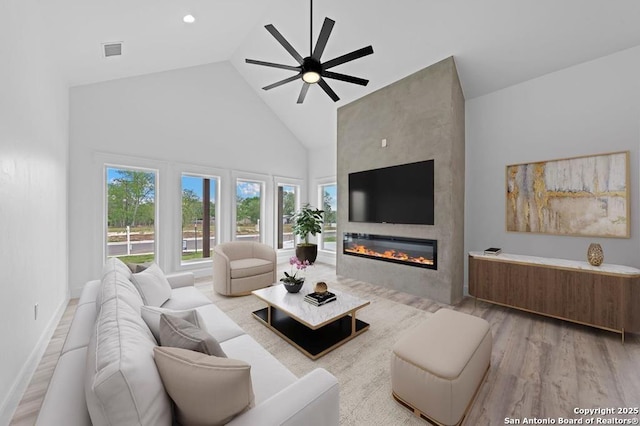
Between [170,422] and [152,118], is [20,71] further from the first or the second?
[170,422]

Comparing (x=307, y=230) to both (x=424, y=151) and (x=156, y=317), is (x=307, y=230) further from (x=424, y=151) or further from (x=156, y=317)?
(x=156, y=317)

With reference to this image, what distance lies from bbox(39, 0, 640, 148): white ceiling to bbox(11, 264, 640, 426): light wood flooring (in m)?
3.22

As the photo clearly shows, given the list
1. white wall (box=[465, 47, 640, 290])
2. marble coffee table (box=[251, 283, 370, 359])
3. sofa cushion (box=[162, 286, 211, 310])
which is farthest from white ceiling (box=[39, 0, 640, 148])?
marble coffee table (box=[251, 283, 370, 359])

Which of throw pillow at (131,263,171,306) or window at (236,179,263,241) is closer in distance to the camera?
throw pillow at (131,263,171,306)

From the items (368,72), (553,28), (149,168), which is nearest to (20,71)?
(149,168)

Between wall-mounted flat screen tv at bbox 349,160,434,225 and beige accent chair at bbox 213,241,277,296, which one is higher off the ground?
wall-mounted flat screen tv at bbox 349,160,434,225

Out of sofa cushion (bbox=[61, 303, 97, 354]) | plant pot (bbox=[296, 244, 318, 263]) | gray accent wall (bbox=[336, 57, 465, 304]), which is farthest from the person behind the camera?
plant pot (bbox=[296, 244, 318, 263])

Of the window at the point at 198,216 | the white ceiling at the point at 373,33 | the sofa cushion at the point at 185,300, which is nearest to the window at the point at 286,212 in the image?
the window at the point at 198,216

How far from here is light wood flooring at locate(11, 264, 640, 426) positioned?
5.69ft

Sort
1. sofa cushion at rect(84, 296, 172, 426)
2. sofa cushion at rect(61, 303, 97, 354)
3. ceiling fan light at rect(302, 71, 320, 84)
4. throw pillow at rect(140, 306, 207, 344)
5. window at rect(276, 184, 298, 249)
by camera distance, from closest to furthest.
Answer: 1. sofa cushion at rect(84, 296, 172, 426)
2. sofa cushion at rect(61, 303, 97, 354)
3. throw pillow at rect(140, 306, 207, 344)
4. ceiling fan light at rect(302, 71, 320, 84)
5. window at rect(276, 184, 298, 249)

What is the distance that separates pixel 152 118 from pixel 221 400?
488 centimetres

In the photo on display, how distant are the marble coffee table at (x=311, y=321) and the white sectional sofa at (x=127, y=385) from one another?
2.74ft

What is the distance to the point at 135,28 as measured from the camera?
2971 mm

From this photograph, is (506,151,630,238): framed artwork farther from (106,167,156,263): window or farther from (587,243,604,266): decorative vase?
(106,167,156,263): window
